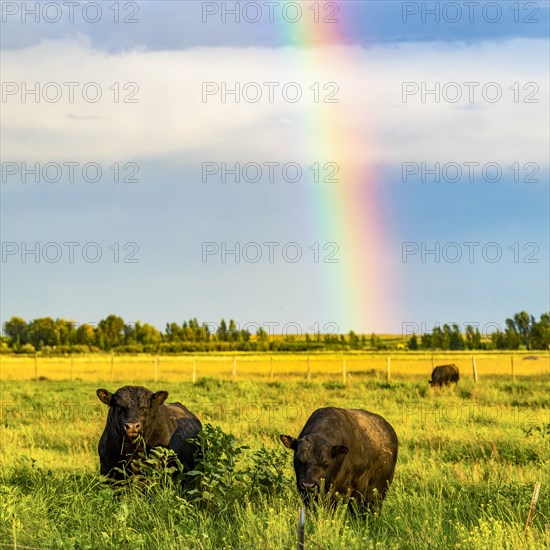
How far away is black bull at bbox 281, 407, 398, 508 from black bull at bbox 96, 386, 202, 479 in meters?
2.14

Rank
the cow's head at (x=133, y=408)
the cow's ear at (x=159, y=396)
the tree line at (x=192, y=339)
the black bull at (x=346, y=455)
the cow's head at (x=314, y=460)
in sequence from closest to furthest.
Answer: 1. the cow's head at (x=314, y=460)
2. the black bull at (x=346, y=455)
3. the cow's head at (x=133, y=408)
4. the cow's ear at (x=159, y=396)
5. the tree line at (x=192, y=339)

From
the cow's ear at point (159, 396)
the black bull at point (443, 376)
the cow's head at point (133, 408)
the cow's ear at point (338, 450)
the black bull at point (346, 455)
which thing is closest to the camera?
the black bull at point (346, 455)

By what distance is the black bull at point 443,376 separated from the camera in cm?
3944

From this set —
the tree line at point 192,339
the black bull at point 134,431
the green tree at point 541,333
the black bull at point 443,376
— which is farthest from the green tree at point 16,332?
the black bull at point 134,431

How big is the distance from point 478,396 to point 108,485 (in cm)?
2423

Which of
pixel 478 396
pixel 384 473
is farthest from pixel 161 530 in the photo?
pixel 478 396

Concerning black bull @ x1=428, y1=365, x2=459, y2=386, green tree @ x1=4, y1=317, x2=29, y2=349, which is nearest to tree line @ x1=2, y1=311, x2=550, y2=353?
green tree @ x1=4, y1=317, x2=29, y2=349

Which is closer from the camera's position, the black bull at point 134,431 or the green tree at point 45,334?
the black bull at point 134,431

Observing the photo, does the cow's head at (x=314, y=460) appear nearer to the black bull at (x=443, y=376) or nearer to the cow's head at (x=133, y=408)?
the cow's head at (x=133, y=408)

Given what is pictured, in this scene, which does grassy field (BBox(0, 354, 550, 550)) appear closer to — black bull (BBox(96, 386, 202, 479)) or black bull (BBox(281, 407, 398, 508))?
black bull (BBox(281, 407, 398, 508))

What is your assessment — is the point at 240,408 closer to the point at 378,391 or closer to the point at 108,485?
the point at 378,391

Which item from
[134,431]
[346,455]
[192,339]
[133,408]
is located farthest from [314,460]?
[192,339]

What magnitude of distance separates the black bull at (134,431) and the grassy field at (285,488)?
0.53 m

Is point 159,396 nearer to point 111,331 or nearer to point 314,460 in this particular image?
point 314,460
